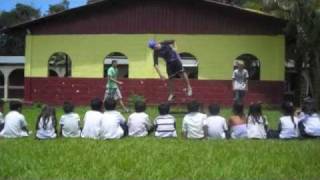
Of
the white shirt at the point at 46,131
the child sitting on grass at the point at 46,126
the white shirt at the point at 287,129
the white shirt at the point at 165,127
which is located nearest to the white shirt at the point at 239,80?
the white shirt at the point at 287,129

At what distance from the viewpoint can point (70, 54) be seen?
2695cm

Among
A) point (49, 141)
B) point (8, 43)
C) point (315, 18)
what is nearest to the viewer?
point (49, 141)

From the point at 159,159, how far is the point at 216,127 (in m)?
3.20

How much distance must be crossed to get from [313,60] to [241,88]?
5.89 m

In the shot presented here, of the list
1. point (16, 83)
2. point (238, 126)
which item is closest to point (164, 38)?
point (238, 126)

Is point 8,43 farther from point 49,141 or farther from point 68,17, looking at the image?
point 49,141

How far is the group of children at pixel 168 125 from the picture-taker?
→ 1330 centimetres

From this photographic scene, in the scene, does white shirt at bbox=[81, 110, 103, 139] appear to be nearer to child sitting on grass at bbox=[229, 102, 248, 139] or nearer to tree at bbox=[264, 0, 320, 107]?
child sitting on grass at bbox=[229, 102, 248, 139]

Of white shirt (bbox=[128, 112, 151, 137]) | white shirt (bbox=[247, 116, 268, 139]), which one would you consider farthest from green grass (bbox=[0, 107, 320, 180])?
white shirt (bbox=[128, 112, 151, 137])

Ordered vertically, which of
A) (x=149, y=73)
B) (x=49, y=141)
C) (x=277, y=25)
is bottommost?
(x=49, y=141)

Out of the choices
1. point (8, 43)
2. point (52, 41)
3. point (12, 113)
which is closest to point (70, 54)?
point (52, 41)

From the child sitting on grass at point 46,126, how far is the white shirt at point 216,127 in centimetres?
303

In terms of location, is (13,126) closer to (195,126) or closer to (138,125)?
(138,125)

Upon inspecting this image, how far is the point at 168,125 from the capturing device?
13.5 meters
